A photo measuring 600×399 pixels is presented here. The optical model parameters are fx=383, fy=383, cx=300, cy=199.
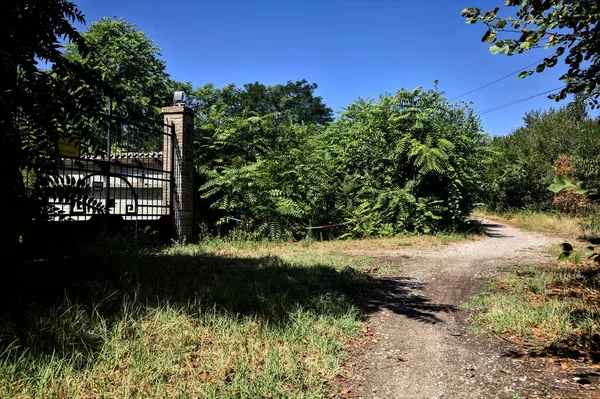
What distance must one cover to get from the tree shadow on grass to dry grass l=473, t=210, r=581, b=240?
10917mm

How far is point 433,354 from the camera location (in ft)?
12.3

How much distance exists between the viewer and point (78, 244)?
206 inches

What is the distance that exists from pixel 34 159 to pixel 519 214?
25.0 meters

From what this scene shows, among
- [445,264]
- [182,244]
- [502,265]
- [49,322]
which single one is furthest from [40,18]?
[502,265]

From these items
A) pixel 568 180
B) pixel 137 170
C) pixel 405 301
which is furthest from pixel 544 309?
pixel 137 170

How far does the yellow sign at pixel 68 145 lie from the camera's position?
3.41 meters

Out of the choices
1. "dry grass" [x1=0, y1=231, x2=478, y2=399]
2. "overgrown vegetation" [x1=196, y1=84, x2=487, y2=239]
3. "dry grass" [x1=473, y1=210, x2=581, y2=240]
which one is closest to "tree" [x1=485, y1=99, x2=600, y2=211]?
"dry grass" [x1=473, y1=210, x2=581, y2=240]

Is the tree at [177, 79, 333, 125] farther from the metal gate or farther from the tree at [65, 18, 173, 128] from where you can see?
the metal gate

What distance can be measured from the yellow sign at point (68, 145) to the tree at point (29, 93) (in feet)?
0.62

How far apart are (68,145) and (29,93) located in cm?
103

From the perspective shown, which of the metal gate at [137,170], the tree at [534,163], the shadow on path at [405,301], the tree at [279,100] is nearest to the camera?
the shadow on path at [405,301]

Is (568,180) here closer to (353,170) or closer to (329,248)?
(329,248)

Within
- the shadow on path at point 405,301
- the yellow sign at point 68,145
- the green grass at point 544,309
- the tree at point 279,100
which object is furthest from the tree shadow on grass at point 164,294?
the tree at point 279,100

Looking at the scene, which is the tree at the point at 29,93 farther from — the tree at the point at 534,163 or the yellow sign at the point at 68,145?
the tree at the point at 534,163
